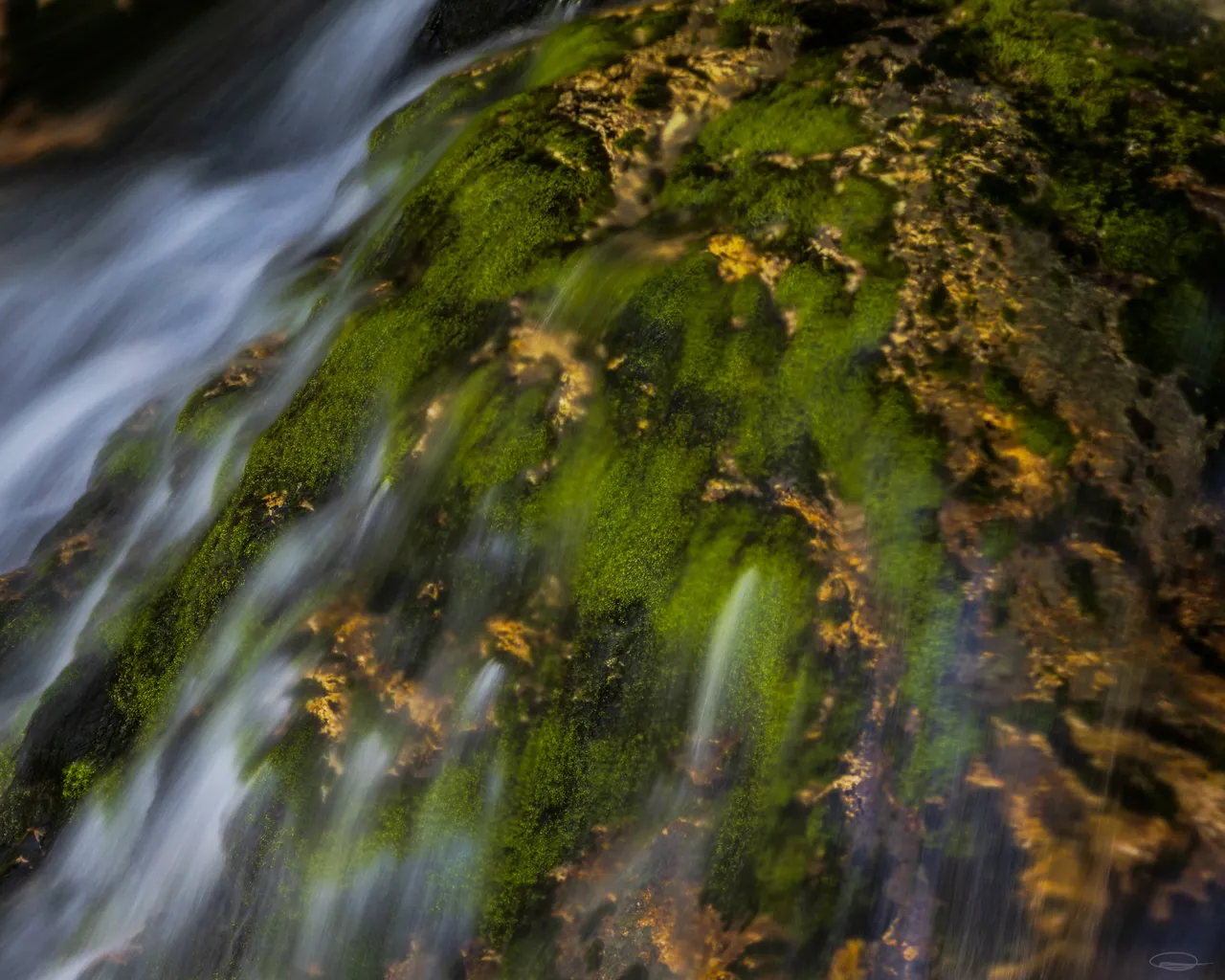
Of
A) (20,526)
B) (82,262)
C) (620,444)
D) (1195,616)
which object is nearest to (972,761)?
(1195,616)

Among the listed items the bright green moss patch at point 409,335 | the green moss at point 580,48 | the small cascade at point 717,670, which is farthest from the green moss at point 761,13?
the small cascade at point 717,670

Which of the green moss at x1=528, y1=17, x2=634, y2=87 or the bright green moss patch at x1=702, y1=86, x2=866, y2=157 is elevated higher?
the green moss at x1=528, y1=17, x2=634, y2=87

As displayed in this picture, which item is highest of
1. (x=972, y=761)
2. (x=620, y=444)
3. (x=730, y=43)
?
(x=730, y=43)

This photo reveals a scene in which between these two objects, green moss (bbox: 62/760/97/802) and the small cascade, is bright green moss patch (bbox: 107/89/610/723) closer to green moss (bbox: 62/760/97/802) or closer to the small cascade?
green moss (bbox: 62/760/97/802)

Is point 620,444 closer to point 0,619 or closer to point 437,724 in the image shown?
point 437,724

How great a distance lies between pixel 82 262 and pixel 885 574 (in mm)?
6864

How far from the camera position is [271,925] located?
146 inches

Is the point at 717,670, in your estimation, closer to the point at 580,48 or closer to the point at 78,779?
the point at 78,779
